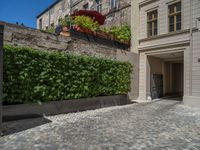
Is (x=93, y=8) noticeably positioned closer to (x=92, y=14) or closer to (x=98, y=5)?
(x=98, y=5)

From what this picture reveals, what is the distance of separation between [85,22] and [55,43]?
2.93 metres

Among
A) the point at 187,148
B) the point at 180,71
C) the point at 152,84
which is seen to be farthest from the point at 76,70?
the point at 180,71

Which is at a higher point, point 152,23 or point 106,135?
point 152,23

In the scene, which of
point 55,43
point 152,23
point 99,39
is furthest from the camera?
point 152,23

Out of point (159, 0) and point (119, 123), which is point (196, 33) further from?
point (119, 123)

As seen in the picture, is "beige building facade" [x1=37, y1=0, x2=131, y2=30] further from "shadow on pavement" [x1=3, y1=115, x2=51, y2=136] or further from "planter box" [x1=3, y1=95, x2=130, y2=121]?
"shadow on pavement" [x1=3, y1=115, x2=51, y2=136]

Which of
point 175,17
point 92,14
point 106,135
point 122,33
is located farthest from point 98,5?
point 106,135

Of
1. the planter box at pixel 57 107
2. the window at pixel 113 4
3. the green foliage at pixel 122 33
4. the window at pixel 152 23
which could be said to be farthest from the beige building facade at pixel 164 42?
the planter box at pixel 57 107

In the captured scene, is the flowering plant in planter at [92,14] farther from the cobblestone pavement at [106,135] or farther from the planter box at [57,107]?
the cobblestone pavement at [106,135]

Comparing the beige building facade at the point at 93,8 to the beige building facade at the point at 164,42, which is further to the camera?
the beige building facade at the point at 93,8

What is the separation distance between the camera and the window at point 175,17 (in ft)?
35.4

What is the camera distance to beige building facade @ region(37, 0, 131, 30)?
13.8 metres

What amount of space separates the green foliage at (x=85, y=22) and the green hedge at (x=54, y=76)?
2453 millimetres

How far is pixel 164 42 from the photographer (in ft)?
36.6
